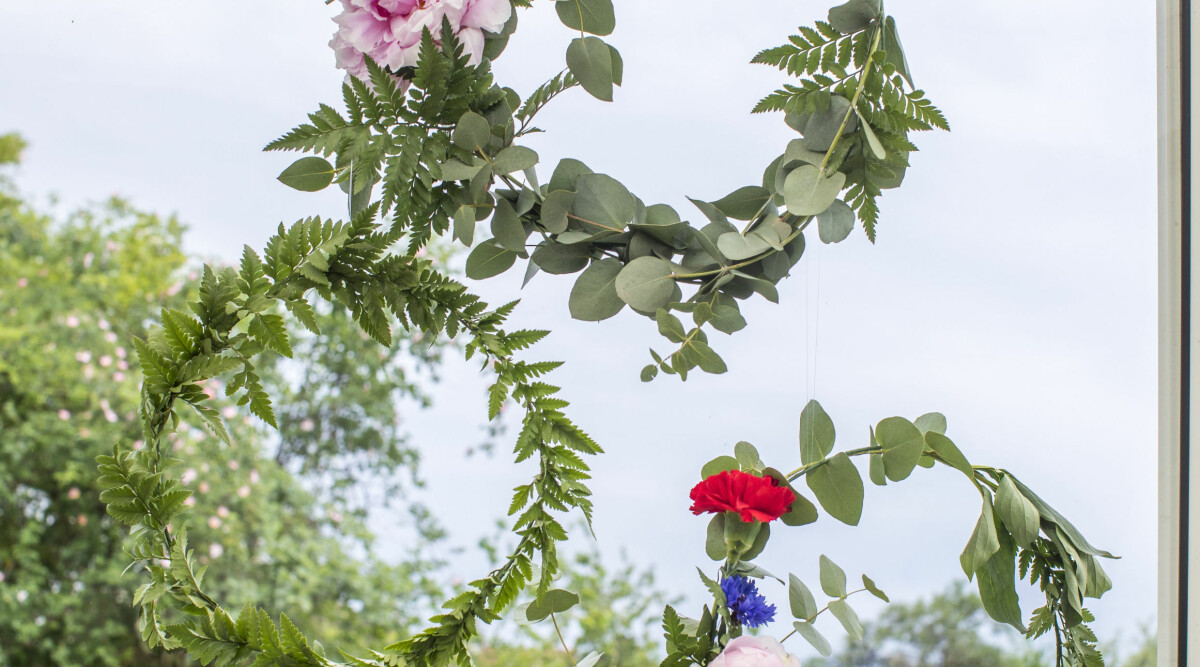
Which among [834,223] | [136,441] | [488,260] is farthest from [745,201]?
[136,441]

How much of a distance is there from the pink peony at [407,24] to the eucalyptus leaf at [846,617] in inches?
15.6

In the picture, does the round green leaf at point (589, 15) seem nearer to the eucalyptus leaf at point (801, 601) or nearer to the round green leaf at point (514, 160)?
the round green leaf at point (514, 160)

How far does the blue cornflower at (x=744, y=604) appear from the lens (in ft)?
1.51

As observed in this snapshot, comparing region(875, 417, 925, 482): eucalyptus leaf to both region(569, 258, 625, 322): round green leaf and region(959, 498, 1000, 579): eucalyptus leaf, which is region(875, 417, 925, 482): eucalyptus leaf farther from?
region(569, 258, 625, 322): round green leaf

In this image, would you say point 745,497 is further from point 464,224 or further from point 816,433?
point 464,224

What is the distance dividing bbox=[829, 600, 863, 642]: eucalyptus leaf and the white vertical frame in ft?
0.70

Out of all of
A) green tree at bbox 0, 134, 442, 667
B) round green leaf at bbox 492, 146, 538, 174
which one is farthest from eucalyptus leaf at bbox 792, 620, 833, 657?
green tree at bbox 0, 134, 442, 667

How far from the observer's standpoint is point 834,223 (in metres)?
0.48

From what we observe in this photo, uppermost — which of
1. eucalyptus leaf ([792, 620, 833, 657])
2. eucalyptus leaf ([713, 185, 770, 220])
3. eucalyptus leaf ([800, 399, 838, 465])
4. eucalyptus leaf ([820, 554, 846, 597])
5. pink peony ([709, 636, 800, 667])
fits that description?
eucalyptus leaf ([713, 185, 770, 220])

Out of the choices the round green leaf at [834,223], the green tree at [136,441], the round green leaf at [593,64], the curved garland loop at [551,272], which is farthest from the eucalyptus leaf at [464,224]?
the green tree at [136,441]

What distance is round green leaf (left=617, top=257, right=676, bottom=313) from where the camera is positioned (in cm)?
47

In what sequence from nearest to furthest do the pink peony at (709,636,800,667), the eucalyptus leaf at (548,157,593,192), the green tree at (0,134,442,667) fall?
1. the pink peony at (709,636,800,667)
2. the eucalyptus leaf at (548,157,593,192)
3. the green tree at (0,134,442,667)

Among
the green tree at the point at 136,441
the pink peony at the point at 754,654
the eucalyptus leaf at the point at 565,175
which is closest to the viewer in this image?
the pink peony at the point at 754,654

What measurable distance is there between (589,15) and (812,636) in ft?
1.31
